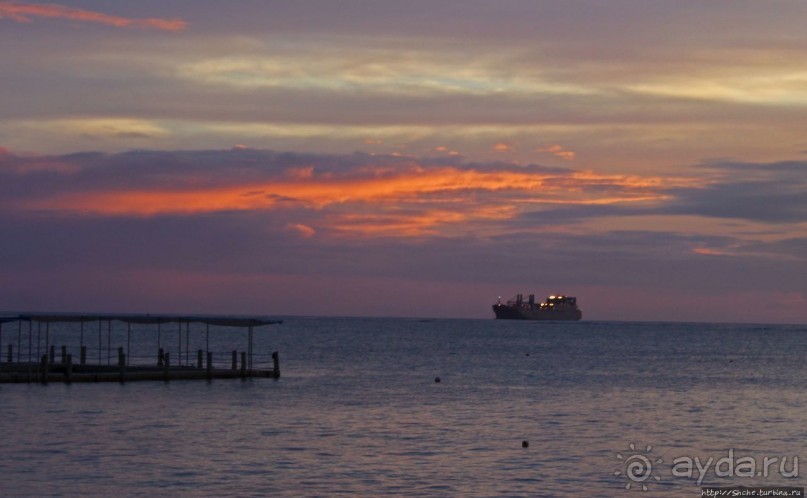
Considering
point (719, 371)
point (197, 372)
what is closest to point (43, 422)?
point (197, 372)

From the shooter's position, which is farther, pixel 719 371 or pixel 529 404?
pixel 719 371

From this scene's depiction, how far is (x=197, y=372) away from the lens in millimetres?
61500

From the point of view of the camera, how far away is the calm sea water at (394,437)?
30500 mm

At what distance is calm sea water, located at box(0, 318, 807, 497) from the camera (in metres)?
30.5

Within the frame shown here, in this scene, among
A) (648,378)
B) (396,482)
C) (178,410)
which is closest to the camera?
(396,482)

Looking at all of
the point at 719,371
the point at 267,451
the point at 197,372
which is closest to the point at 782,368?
the point at 719,371

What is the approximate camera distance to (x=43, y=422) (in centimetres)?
4178

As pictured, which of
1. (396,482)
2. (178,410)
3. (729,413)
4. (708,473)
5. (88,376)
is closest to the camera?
(396,482)

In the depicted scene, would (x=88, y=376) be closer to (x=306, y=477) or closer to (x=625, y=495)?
(x=306, y=477)

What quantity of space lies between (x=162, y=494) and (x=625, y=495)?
12.4 metres

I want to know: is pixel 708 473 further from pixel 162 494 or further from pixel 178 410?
pixel 178 410

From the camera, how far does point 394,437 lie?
39.9 m

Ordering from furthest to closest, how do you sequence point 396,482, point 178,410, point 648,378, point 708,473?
point 648,378 → point 178,410 → point 708,473 → point 396,482

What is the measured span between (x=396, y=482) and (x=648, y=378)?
165 feet
